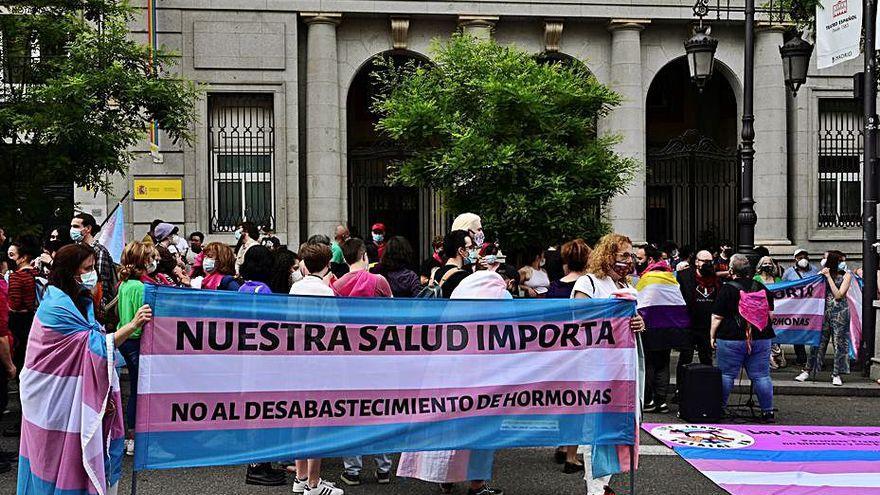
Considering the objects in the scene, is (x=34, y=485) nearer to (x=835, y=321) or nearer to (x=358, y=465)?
(x=358, y=465)

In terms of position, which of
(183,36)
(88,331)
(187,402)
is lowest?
(187,402)

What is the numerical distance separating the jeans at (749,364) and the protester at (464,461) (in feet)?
13.3

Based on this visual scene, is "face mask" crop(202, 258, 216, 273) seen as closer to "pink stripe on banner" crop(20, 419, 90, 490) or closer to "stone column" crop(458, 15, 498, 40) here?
"pink stripe on banner" crop(20, 419, 90, 490)

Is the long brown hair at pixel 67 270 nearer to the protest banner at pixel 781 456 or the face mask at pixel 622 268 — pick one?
the face mask at pixel 622 268

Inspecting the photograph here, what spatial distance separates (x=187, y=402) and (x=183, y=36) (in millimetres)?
15428

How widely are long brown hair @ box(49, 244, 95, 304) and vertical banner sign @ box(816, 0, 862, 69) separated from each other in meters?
11.5

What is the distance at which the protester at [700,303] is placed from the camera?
38.8 ft

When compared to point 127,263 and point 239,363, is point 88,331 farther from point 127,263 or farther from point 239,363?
point 127,263

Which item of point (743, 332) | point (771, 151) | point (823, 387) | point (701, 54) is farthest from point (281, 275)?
point (771, 151)

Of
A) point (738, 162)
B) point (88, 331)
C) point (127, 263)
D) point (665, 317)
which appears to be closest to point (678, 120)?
point (738, 162)

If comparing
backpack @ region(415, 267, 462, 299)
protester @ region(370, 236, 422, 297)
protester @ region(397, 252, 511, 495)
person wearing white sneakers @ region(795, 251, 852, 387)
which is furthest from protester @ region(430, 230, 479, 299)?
person wearing white sneakers @ region(795, 251, 852, 387)

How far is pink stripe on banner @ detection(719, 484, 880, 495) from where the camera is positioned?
282 inches

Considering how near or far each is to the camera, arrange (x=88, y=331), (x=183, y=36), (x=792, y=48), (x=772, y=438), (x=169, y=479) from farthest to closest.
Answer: (x=183, y=36), (x=792, y=48), (x=772, y=438), (x=169, y=479), (x=88, y=331)

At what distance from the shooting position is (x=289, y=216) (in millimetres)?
20641
